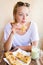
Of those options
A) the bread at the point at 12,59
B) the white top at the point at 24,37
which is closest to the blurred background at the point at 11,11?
the white top at the point at 24,37

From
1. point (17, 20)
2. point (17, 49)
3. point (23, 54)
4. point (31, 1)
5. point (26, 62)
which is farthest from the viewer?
point (31, 1)

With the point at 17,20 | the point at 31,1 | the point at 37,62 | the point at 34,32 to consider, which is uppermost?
the point at 31,1

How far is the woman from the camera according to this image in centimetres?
152

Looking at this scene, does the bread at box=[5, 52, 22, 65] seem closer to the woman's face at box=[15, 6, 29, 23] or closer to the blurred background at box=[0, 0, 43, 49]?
the woman's face at box=[15, 6, 29, 23]

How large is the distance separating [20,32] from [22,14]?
208mm

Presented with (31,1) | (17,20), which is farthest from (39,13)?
(17,20)

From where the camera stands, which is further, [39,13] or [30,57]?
[39,13]

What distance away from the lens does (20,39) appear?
1.68m

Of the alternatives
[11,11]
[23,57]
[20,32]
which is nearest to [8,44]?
[20,32]

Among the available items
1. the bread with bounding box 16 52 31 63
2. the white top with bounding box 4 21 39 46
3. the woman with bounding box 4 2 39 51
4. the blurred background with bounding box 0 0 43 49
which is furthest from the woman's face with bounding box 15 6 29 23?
the blurred background with bounding box 0 0 43 49

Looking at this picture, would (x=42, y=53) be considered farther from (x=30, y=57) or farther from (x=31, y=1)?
(x=31, y=1)

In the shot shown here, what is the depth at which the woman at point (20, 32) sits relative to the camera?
1.52m

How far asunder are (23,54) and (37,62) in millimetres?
162

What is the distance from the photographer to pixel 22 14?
1549 millimetres
